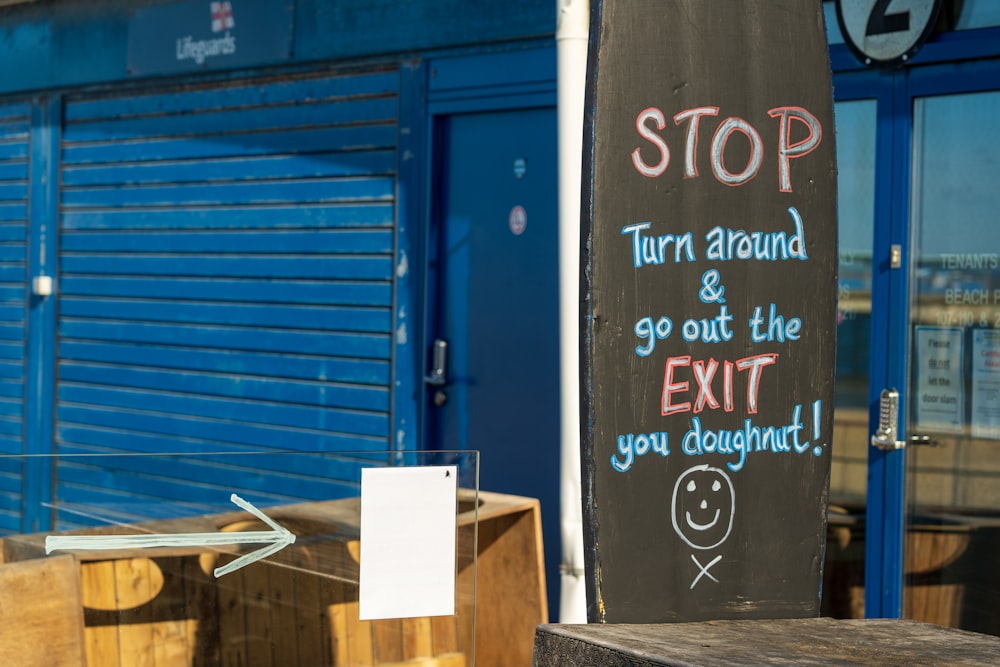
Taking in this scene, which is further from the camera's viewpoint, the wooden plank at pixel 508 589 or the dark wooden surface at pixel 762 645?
the wooden plank at pixel 508 589

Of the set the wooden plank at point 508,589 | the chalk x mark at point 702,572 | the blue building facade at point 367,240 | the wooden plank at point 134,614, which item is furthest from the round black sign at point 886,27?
the wooden plank at point 134,614

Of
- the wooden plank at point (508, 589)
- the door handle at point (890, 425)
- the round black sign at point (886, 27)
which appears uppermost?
the round black sign at point (886, 27)

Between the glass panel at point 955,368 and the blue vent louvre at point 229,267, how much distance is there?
2.55 m

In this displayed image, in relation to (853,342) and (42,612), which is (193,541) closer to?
(42,612)

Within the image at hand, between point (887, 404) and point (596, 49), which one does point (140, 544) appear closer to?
point (596, 49)

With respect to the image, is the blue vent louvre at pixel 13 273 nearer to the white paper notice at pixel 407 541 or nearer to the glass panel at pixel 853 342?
the glass panel at pixel 853 342

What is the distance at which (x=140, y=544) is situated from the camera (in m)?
2.82

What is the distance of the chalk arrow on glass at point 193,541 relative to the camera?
281 cm

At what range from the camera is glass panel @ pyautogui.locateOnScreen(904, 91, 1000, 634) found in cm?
453

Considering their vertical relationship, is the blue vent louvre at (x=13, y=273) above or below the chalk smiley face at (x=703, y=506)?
above

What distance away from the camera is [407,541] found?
2824 mm

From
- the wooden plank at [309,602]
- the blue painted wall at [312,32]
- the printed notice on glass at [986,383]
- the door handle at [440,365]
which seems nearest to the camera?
the wooden plank at [309,602]

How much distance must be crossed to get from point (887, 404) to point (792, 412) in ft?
6.11

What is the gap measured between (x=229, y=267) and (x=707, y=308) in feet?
14.3
